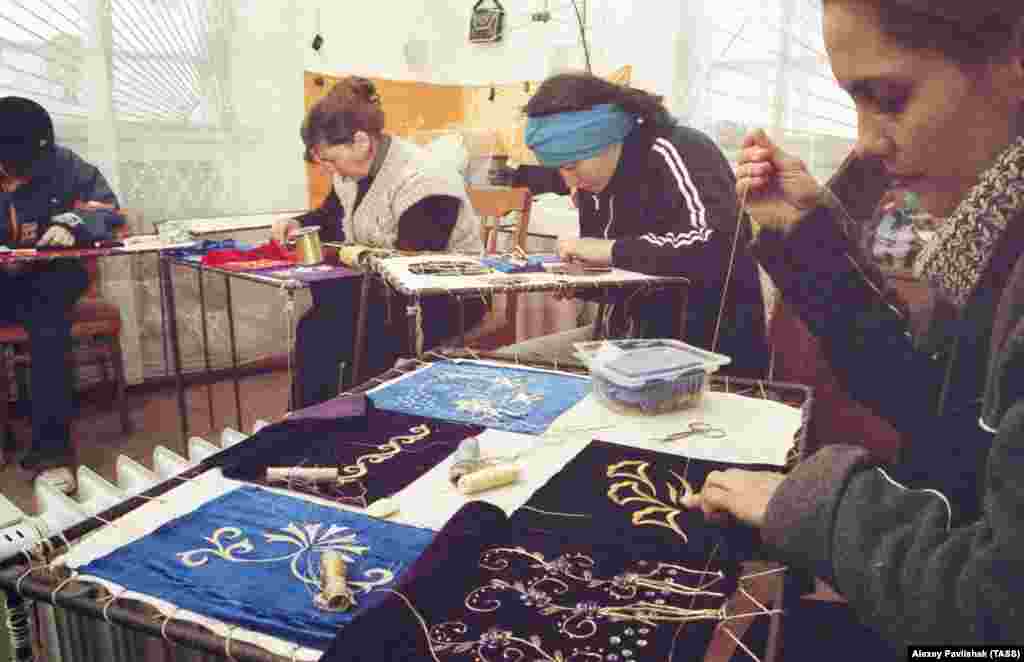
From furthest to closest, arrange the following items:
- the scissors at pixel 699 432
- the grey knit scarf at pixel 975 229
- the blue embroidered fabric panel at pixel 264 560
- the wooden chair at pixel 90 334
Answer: the wooden chair at pixel 90 334 < the scissors at pixel 699 432 < the blue embroidered fabric panel at pixel 264 560 < the grey knit scarf at pixel 975 229

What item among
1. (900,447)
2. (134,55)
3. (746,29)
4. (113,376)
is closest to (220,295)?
(113,376)

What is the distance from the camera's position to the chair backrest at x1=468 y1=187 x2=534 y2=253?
3.16 m

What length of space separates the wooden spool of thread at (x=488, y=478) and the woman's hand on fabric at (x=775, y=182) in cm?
42

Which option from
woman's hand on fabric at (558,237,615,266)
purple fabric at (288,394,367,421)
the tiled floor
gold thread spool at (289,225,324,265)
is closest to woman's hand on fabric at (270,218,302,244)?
gold thread spool at (289,225,324,265)

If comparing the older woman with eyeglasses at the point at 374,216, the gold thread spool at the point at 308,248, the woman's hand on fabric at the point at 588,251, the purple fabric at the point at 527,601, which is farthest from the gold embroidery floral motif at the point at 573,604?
the gold thread spool at the point at 308,248

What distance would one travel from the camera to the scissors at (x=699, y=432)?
108 centimetres

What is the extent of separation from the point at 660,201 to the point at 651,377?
1.17 m

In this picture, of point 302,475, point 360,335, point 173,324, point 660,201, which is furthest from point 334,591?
point 173,324

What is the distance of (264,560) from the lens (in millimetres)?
749

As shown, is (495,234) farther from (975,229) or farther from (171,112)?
(975,229)

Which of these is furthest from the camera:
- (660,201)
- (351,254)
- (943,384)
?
(351,254)

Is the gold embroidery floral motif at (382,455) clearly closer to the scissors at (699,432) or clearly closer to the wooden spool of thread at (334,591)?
the wooden spool of thread at (334,591)

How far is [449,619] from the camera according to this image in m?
0.66

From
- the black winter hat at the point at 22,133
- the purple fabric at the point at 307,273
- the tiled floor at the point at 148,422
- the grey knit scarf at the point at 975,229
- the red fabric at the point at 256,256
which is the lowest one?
the tiled floor at the point at 148,422
